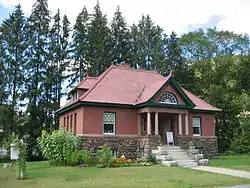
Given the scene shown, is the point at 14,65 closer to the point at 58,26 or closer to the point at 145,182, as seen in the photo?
the point at 58,26

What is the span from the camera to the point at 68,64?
112ft

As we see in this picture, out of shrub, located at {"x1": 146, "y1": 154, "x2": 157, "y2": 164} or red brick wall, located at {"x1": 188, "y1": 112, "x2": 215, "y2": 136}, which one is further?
red brick wall, located at {"x1": 188, "y1": 112, "x2": 215, "y2": 136}

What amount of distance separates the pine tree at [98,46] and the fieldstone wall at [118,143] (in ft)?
52.1

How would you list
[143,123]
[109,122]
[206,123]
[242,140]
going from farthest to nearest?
[242,140] < [206,123] < [143,123] < [109,122]

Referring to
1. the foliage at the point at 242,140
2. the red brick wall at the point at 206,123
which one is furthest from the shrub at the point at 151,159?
the foliage at the point at 242,140

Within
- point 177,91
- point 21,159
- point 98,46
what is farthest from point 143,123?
point 98,46

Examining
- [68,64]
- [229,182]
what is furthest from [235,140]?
[68,64]

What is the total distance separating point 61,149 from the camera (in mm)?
16766

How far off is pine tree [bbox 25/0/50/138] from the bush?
13189 mm

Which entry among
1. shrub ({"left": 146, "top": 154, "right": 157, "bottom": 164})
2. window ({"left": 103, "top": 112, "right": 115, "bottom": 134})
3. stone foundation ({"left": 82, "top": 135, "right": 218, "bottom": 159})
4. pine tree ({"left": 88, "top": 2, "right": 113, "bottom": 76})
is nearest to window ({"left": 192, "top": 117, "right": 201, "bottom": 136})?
stone foundation ({"left": 82, "top": 135, "right": 218, "bottom": 159})

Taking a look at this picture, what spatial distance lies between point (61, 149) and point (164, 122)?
951cm

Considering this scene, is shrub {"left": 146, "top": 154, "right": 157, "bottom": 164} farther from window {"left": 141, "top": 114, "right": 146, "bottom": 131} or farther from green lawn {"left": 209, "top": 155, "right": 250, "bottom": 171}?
green lawn {"left": 209, "top": 155, "right": 250, "bottom": 171}

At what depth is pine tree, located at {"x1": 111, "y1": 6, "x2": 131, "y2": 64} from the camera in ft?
124

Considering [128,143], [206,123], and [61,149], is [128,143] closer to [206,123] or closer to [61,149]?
[61,149]
